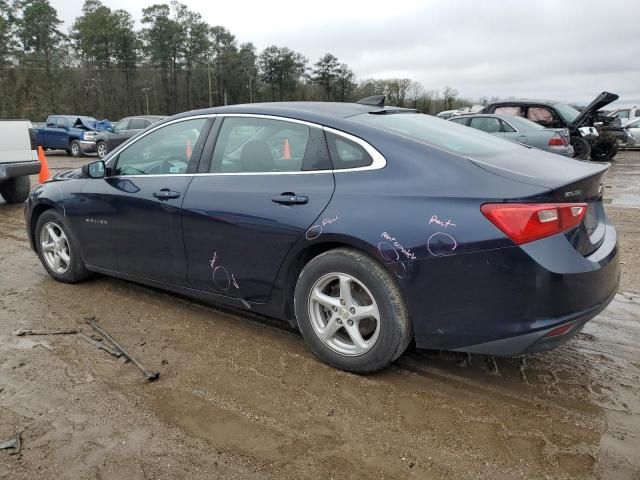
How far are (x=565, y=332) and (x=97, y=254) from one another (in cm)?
356

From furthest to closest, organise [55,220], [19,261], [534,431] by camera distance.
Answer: [19,261]
[55,220]
[534,431]

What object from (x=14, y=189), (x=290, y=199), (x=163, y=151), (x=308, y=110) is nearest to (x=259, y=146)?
(x=308, y=110)

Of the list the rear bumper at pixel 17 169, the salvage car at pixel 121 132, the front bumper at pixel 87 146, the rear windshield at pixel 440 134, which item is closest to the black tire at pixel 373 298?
the rear windshield at pixel 440 134

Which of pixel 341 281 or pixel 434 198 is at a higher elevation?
pixel 434 198

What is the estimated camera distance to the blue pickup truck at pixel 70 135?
2095cm

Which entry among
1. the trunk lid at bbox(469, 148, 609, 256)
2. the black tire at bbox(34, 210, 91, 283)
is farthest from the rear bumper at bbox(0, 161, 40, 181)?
the trunk lid at bbox(469, 148, 609, 256)

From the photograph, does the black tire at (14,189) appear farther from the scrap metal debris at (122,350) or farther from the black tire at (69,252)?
the scrap metal debris at (122,350)

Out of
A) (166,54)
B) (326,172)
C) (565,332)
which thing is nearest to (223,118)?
(326,172)

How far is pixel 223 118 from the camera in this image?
12.0ft

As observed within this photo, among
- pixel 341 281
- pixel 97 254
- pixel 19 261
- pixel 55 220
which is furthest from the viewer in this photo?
pixel 19 261

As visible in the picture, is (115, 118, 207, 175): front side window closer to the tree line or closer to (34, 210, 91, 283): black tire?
(34, 210, 91, 283): black tire

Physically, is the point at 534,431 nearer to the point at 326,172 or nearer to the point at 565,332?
the point at 565,332

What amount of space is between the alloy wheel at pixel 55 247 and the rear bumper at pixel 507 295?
11.0ft

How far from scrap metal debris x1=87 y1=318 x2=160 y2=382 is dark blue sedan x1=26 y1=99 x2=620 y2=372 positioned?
19.4 inches
